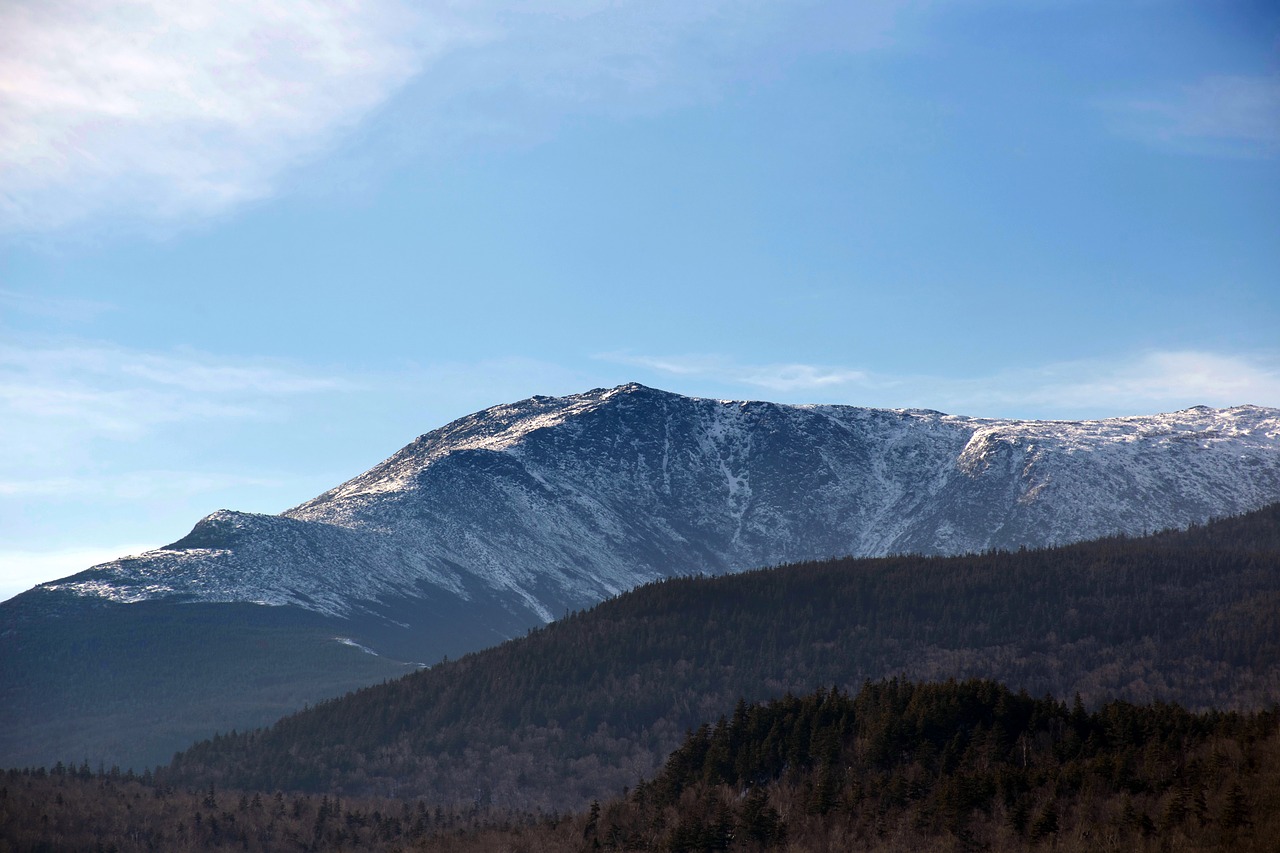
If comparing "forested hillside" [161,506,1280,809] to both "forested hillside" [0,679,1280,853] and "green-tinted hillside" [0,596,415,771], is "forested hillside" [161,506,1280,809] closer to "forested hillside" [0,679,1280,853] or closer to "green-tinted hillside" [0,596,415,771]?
"green-tinted hillside" [0,596,415,771]

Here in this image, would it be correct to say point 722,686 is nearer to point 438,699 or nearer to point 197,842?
point 438,699

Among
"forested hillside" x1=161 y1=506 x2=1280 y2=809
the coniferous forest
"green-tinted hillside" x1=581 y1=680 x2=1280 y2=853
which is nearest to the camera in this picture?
"green-tinted hillside" x1=581 y1=680 x2=1280 y2=853

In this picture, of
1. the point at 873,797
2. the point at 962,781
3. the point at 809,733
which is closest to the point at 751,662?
the point at 809,733

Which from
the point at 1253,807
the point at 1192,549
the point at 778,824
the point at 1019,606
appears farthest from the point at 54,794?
the point at 1192,549

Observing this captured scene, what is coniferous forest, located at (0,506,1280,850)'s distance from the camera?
53.9 metres

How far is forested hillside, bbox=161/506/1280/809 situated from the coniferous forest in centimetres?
38

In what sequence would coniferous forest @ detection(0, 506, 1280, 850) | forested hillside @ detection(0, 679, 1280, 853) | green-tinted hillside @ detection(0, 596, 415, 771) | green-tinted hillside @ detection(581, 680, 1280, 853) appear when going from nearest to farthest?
green-tinted hillside @ detection(581, 680, 1280, 853)
forested hillside @ detection(0, 679, 1280, 853)
coniferous forest @ detection(0, 506, 1280, 850)
green-tinted hillside @ detection(0, 596, 415, 771)

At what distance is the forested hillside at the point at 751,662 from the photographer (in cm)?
12688

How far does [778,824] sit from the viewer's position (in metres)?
59.6

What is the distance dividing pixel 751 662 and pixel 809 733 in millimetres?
79092

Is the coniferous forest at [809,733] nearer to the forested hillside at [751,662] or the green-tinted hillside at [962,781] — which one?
the green-tinted hillside at [962,781]

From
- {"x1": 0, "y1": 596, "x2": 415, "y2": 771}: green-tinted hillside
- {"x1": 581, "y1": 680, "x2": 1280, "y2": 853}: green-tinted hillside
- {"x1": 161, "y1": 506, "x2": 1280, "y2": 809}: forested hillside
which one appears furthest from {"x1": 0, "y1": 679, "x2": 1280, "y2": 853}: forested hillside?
{"x1": 0, "y1": 596, "x2": 415, "y2": 771}: green-tinted hillside

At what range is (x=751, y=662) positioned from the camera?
496 feet

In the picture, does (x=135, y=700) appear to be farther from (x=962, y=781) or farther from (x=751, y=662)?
(x=962, y=781)
